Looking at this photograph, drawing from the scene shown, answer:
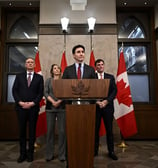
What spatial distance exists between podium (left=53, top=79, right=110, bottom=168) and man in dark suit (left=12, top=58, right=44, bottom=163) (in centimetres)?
102

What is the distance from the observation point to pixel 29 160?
2635mm

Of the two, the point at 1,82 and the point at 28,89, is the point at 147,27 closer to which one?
the point at 28,89

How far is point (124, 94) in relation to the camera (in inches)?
141

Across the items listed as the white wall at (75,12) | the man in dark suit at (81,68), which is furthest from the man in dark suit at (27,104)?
the white wall at (75,12)

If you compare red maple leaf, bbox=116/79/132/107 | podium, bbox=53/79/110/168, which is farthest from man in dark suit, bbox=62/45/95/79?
red maple leaf, bbox=116/79/132/107

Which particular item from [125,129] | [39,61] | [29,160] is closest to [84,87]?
[29,160]

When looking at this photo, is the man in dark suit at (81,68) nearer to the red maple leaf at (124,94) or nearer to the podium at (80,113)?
the podium at (80,113)

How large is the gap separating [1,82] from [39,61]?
125 centimetres

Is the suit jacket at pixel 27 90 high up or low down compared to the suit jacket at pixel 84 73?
down

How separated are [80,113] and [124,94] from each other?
199 cm

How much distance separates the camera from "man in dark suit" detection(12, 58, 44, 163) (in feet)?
8.69

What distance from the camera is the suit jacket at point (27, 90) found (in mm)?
2684

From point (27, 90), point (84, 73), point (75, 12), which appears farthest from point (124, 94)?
point (75, 12)

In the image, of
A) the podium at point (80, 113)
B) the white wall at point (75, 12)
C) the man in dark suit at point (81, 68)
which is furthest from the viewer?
the white wall at point (75, 12)
